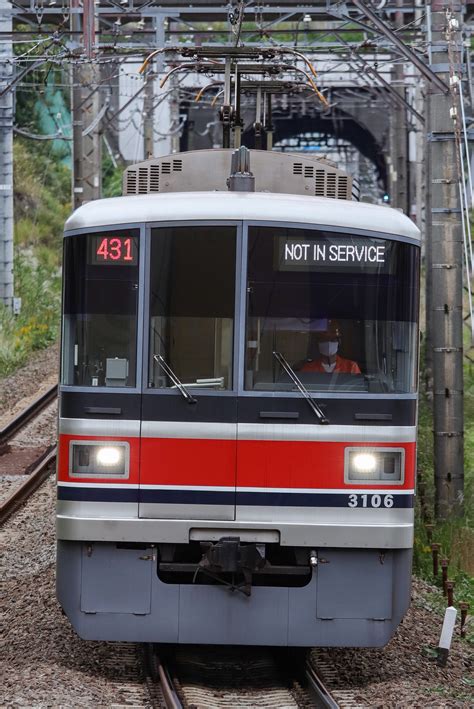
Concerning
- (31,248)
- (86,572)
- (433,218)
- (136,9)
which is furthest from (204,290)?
(31,248)

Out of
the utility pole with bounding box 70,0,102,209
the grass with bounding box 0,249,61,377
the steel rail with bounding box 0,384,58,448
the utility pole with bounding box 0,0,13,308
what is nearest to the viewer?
the steel rail with bounding box 0,384,58,448

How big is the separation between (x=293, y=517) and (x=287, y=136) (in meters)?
52.0

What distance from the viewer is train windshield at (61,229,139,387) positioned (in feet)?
22.9

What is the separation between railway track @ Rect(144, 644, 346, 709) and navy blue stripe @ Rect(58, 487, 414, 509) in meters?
1.02

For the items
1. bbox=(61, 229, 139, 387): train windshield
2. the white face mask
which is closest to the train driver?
the white face mask

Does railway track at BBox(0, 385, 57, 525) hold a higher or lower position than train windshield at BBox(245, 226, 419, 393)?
lower

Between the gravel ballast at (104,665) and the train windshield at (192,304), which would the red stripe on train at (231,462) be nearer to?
the train windshield at (192,304)

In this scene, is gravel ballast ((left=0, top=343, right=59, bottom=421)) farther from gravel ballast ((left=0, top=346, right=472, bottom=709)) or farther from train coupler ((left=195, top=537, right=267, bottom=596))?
train coupler ((left=195, top=537, right=267, bottom=596))

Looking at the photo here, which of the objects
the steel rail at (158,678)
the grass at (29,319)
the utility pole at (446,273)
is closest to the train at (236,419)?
the steel rail at (158,678)

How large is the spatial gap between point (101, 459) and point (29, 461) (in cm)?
846

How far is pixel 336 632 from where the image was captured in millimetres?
7074

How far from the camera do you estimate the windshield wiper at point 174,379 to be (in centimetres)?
690

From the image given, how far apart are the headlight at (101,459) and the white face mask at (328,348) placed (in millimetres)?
1214

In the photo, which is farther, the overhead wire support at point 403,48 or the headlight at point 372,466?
the overhead wire support at point 403,48
